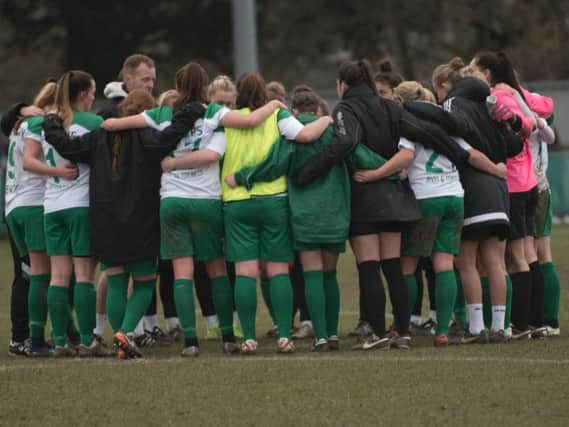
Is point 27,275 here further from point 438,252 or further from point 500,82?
point 500,82

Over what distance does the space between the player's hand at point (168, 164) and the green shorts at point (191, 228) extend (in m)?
0.21

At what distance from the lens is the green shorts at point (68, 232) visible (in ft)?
34.8

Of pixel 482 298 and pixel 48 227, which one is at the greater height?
pixel 48 227

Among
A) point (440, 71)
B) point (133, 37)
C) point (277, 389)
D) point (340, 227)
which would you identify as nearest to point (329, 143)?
point (340, 227)

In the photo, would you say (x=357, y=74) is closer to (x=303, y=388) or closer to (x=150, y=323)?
(x=303, y=388)

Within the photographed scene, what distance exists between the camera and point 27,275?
1140cm

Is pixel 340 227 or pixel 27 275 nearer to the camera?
pixel 340 227

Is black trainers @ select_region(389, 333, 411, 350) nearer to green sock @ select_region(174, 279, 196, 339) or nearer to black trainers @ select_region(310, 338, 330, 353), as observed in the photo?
black trainers @ select_region(310, 338, 330, 353)

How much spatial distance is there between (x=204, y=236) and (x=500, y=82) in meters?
2.57

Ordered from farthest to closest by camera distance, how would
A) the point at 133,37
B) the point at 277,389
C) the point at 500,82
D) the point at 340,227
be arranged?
the point at 133,37, the point at 500,82, the point at 340,227, the point at 277,389

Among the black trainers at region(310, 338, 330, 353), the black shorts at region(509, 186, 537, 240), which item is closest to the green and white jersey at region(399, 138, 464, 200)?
the black shorts at region(509, 186, 537, 240)

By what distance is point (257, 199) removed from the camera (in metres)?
10.4

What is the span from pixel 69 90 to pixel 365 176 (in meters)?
2.15

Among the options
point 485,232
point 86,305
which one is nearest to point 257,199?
point 86,305
